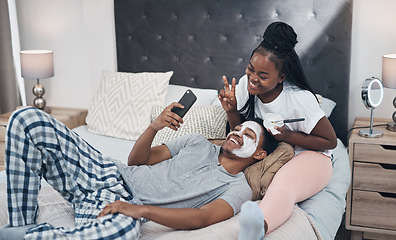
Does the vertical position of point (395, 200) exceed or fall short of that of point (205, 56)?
it falls short

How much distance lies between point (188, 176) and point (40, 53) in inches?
68.1

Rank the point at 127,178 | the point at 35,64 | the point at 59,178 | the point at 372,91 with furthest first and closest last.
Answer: the point at 35,64 → the point at 372,91 → the point at 127,178 → the point at 59,178

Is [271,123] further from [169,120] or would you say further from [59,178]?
[59,178]

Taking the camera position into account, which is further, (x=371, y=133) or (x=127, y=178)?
(x=371, y=133)

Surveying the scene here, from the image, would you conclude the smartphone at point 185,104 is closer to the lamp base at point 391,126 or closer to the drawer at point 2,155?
the lamp base at point 391,126

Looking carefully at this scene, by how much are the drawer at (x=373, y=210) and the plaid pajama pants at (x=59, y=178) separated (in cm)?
138

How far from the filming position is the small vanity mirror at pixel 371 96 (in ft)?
8.13

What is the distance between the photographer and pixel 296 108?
203 centimetres

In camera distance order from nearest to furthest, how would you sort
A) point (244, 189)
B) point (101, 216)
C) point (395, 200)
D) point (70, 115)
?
point (101, 216), point (244, 189), point (395, 200), point (70, 115)

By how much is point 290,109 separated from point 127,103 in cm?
117

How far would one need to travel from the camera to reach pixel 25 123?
1549 mm

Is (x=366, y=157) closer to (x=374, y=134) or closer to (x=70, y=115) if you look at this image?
(x=374, y=134)

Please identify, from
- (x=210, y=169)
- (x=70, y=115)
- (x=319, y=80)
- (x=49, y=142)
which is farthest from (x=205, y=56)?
(x=49, y=142)

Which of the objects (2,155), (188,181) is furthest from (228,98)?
(2,155)
